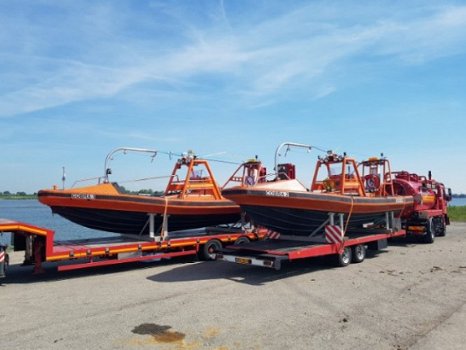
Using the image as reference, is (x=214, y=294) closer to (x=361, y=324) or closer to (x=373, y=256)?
(x=361, y=324)

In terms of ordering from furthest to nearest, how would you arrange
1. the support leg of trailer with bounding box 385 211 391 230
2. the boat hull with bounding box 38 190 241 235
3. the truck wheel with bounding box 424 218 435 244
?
the truck wheel with bounding box 424 218 435 244 < the support leg of trailer with bounding box 385 211 391 230 < the boat hull with bounding box 38 190 241 235

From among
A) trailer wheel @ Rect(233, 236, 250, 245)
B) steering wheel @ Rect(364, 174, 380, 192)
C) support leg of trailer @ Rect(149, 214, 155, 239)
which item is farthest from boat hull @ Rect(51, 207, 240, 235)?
steering wheel @ Rect(364, 174, 380, 192)

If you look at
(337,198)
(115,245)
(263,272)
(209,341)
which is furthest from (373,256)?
(209,341)

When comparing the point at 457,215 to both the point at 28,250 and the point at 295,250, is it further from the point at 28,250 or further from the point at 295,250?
the point at 28,250

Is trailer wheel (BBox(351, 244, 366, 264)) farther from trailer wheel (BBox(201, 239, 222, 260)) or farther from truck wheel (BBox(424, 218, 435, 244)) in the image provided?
truck wheel (BBox(424, 218, 435, 244))

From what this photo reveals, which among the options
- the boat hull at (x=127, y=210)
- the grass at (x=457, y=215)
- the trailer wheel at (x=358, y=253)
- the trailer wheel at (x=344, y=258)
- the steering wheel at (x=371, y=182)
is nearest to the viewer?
the boat hull at (x=127, y=210)

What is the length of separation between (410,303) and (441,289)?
4.93ft

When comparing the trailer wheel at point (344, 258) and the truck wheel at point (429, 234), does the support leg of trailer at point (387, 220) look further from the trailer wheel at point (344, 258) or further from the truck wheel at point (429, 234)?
the trailer wheel at point (344, 258)

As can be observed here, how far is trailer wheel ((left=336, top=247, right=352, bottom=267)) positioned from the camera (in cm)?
1098

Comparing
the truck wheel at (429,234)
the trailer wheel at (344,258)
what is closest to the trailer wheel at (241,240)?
the trailer wheel at (344,258)

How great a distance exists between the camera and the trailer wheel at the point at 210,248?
11945 mm

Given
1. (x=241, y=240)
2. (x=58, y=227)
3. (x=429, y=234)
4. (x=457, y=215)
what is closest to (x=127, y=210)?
(x=241, y=240)

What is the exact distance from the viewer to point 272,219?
1125 centimetres

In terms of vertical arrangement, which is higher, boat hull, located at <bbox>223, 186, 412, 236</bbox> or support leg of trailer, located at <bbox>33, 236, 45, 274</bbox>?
boat hull, located at <bbox>223, 186, 412, 236</bbox>
